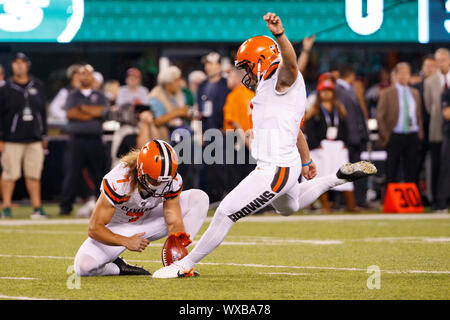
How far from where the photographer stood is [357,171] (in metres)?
7.14

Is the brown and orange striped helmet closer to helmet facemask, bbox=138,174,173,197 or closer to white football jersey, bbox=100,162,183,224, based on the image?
helmet facemask, bbox=138,174,173,197

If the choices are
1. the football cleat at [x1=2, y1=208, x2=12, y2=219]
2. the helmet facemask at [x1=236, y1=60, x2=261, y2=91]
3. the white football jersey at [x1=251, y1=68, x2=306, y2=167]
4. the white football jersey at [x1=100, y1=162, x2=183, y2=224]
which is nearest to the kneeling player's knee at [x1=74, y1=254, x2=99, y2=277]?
the white football jersey at [x1=100, y1=162, x2=183, y2=224]

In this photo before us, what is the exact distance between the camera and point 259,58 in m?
6.75

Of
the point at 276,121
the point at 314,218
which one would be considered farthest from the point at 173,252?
the point at 314,218

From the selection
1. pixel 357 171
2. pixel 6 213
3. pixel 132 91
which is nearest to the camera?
pixel 357 171

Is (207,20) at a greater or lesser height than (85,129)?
greater

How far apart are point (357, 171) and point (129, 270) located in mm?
1852

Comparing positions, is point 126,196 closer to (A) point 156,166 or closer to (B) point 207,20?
(A) point 156,166

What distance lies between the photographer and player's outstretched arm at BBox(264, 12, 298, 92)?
6.37 m

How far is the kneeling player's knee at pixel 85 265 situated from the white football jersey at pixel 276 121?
1432mm

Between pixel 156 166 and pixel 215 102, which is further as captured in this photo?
pixel 215 102

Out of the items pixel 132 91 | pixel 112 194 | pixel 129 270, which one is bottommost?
pixel 129 270

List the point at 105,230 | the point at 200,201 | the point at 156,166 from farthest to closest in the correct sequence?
the point at 200,201, the point at 105,230, the point at 156,166
